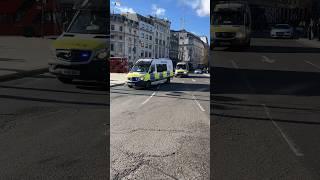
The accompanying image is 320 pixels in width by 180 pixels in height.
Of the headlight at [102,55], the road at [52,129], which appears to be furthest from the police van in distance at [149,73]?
the road at [52,129]

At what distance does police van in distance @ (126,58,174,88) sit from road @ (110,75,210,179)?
80 mm

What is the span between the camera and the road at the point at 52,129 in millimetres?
3848

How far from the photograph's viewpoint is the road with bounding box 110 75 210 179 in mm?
3480

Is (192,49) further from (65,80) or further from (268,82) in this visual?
(65,80)

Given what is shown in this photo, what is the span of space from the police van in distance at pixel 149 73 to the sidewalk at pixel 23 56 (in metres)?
1.17

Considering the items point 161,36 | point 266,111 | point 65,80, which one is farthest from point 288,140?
point 65,80

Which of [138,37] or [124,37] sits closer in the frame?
[138,37]

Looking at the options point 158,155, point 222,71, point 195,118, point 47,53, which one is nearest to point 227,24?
point 222,71

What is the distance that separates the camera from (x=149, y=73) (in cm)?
348

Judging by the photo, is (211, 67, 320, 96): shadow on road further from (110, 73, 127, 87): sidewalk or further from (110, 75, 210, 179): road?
(110, 73, 127, 87): sidewalk

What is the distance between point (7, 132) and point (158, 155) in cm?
158

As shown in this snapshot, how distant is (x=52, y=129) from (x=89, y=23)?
1.13 metres

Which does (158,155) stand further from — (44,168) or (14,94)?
(14,94)

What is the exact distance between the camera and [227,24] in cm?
400
